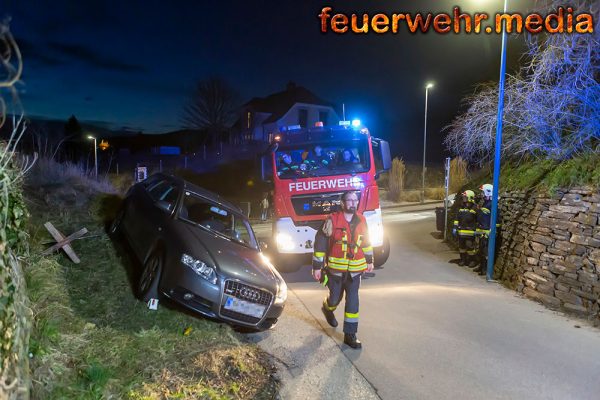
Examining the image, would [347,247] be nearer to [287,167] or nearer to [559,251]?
[287,167]

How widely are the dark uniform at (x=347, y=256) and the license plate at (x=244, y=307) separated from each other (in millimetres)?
916

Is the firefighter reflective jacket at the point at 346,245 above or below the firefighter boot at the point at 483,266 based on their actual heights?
above

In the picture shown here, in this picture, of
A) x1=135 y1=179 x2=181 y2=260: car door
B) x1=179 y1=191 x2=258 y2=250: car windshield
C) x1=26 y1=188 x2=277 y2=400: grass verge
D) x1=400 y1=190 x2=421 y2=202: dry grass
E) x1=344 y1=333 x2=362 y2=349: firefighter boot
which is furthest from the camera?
x1=400 y1=190 x2=421 y2=202: dry grass

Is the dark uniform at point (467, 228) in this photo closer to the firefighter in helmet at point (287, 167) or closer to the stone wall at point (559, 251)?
the stone wall at point (559, 251)

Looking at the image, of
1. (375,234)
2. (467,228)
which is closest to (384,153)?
(375,234)

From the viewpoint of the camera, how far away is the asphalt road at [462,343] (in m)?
4.12

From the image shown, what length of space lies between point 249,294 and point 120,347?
140cm

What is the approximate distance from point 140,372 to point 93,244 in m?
3.58

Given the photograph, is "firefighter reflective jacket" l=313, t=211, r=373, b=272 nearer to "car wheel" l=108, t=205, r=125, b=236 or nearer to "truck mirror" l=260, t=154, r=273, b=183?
"car wheel" l=108, t=205, r=125, b=236

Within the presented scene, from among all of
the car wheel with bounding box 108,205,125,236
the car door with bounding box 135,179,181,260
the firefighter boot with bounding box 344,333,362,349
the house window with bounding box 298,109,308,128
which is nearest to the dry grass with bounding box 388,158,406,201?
the house window with bounding box 298,109,308,128

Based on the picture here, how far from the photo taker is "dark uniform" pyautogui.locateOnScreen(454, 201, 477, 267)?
9.97 meters

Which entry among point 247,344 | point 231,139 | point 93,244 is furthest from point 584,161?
point 231,139

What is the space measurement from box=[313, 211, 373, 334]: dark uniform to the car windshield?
1.21m

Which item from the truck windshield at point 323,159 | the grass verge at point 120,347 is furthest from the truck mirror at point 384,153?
the grass verge at point 120,347
